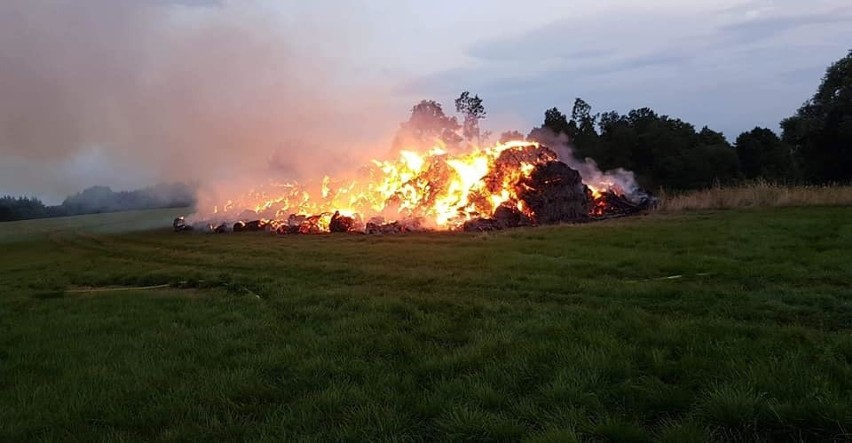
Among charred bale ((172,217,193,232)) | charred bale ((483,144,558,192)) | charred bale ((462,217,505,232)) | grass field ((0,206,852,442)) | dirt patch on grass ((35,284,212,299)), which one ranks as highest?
charred bale ((483,144,558,192))

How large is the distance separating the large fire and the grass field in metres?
14.3

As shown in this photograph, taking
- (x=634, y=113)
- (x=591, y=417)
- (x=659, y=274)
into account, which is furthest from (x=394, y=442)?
(x=634, y=113)

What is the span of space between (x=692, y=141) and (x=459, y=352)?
57537 mm

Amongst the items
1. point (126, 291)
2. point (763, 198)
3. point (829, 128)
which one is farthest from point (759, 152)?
point (126, 291)

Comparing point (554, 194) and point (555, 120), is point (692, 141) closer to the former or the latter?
point (555, 120)

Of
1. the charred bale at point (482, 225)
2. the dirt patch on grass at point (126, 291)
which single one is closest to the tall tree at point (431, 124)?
the charred bale at point (482, 225)

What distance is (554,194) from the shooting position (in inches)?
1124

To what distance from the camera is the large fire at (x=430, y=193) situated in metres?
28.4

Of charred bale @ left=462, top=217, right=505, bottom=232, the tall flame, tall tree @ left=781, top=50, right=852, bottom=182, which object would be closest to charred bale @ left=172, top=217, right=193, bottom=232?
the tall flame

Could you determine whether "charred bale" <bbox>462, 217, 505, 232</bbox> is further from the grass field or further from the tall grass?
the grass field

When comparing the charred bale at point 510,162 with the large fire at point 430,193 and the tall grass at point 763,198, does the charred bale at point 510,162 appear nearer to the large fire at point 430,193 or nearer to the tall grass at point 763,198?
the large fire at point 430,193

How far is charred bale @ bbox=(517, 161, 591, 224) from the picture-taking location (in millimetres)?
28281

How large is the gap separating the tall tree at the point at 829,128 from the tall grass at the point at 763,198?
22.5 feet

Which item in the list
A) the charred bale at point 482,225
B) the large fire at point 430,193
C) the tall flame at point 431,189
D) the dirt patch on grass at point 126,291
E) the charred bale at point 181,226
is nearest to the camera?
the dirt patch on grass at point 126,291
